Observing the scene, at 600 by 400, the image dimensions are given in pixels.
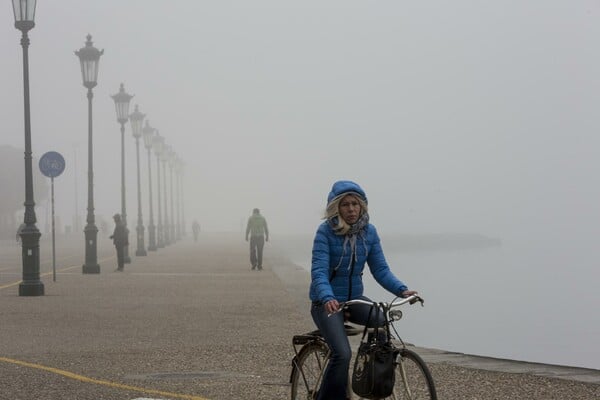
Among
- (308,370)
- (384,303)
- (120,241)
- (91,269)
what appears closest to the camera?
(384,303)

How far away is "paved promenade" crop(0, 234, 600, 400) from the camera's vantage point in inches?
367

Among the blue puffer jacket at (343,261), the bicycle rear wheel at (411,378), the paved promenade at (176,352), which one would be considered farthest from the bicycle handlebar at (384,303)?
the paved promenade at (176,352)

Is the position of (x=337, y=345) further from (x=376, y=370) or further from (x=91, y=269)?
(x=91, y=269)

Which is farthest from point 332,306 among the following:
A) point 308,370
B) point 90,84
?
point 90,84

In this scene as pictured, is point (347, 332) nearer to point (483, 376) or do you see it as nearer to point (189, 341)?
point (483, 376)

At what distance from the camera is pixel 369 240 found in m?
6.65

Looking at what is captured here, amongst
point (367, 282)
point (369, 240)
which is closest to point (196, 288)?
point (369, 240)

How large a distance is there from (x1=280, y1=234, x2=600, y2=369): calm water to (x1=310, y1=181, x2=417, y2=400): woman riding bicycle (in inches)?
715

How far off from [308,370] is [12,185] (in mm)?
117225

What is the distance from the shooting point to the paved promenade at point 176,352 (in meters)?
9.33

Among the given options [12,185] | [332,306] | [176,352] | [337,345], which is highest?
[12,185]

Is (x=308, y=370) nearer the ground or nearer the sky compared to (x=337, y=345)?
nearer the ground

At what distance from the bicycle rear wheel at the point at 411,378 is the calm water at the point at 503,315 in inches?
717

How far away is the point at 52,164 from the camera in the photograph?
83.5 ft
